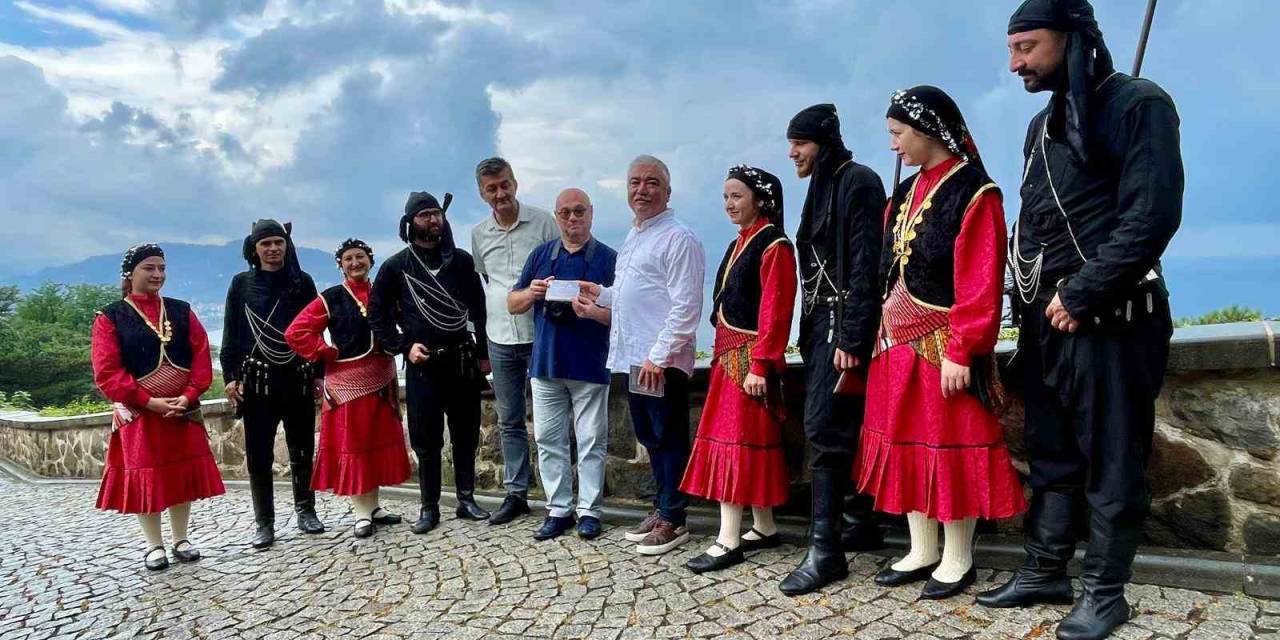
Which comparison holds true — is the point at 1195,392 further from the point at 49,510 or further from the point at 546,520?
the point at 49,510

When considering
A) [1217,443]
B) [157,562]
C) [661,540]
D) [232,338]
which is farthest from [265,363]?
[1217,443]

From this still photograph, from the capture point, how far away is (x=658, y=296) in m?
4.20

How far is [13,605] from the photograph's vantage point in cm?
447

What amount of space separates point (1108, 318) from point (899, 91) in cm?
112

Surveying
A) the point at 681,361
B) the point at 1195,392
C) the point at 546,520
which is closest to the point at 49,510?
the point at 546,520

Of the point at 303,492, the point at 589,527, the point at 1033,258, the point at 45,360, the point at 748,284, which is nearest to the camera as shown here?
the point at 1033,258

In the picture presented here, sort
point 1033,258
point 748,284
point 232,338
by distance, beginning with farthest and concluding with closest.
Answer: point 232,338 → point 748,284 → point 1033,258

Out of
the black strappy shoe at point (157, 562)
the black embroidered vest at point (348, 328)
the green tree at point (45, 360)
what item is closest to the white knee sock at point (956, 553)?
the black embroidered vest at point (348, 328)

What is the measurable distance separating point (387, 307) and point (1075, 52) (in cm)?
378

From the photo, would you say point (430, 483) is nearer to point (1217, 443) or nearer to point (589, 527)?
point (589, 527)

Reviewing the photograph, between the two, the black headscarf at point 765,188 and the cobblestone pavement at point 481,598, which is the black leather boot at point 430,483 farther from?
the black headscarf at point 765,188

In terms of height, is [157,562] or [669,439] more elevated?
[669,439]

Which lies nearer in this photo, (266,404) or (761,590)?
(761,590)

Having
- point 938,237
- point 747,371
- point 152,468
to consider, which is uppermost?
point 938,237
